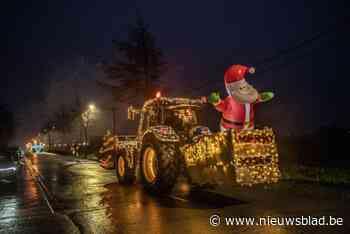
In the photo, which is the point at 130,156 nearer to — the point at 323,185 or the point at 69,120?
the point at 323,185

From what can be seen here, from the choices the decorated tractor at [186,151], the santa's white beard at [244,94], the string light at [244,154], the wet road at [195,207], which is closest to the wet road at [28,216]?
the wet road at [195,207]

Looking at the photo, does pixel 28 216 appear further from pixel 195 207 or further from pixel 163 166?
pixel 195 207

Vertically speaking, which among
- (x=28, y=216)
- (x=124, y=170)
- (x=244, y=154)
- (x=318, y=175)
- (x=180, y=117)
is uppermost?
(x=180, y=117)

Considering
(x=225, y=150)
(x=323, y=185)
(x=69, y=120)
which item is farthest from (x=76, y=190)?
(x=69, y=120)

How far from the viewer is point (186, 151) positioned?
11031 millimetres

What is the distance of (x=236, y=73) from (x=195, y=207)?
390 cm

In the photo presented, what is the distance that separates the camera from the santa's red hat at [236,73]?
10641 millimetres

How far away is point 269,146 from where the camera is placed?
9422 mm

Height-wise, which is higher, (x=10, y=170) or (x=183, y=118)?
(x=183, y=118)

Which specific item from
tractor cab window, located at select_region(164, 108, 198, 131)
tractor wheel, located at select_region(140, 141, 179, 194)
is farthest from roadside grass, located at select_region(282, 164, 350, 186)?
tractor wheel, located at select_region(140, 141, 179, 194)

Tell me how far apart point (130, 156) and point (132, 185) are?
1165mm

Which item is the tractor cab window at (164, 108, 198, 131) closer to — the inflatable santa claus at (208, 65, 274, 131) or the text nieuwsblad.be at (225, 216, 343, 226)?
the inflatable santa claus at (208, 65, 274, 131)

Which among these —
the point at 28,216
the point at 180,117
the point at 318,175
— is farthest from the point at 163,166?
the point at 318,175

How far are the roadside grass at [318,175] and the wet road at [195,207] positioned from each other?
0.61m
